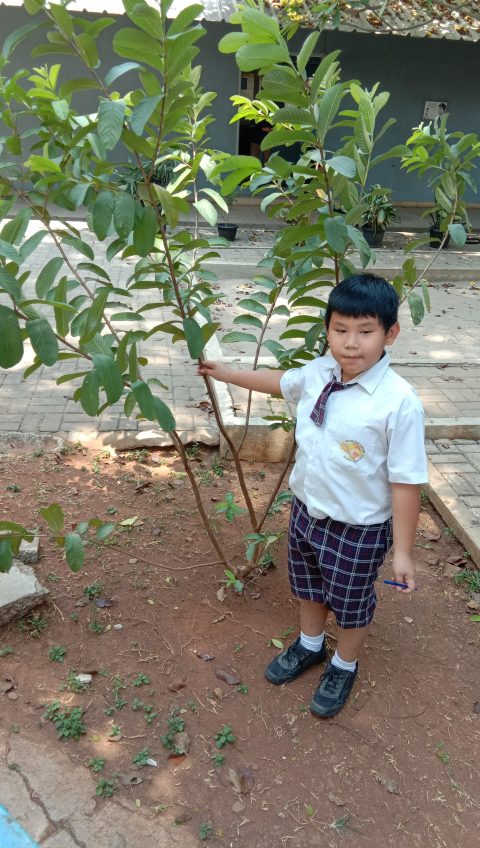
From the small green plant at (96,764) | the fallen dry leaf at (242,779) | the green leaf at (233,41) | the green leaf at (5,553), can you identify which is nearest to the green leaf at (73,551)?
the green leaf at (5,553)

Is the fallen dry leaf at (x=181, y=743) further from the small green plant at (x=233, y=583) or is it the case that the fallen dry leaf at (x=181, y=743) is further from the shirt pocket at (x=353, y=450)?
the shirt pocket at (x=353, y=450)

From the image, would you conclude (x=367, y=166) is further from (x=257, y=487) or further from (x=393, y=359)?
(x=393, y=359)

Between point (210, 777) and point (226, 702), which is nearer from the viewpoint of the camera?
point (210, 777)

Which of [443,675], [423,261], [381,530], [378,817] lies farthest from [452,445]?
[423,261]

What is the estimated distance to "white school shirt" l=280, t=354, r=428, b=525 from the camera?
1.90 meters

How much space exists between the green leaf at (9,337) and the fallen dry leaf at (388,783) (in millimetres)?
1750

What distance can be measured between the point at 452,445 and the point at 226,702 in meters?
2.48

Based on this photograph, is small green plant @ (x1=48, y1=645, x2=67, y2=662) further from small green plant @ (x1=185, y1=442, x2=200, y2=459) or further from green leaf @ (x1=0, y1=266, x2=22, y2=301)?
small green plant @ (x1=185, y1=442, x2=200, y2=459)

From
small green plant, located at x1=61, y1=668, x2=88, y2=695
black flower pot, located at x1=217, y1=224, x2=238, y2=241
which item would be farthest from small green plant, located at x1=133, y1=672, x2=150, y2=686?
black flower pot, located at x1=217, y1=224, x2=238, y2=241

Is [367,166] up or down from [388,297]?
up

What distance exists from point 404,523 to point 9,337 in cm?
122

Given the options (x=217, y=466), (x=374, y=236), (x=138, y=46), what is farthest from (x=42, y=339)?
(x=374, y=236)

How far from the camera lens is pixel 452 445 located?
14.0 ft

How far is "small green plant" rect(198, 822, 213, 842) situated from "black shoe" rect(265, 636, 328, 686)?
0.59 metres
